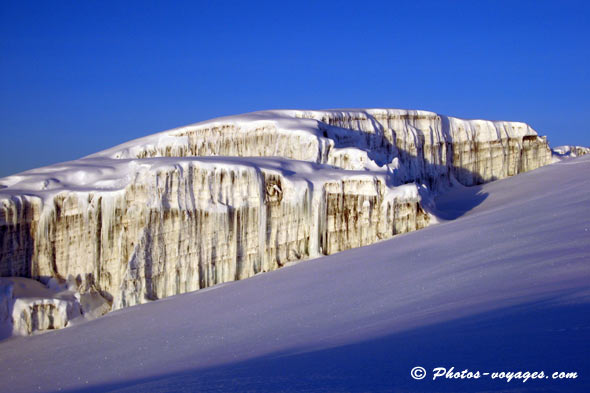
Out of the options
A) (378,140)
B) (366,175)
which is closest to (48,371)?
(366,175)

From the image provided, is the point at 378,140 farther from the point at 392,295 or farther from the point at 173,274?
the point at 392,295

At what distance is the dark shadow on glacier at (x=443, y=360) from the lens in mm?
5121

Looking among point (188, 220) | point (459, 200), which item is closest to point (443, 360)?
point (188, 220)

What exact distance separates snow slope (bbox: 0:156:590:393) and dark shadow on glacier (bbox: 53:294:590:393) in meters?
0.02

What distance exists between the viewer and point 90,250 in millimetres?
22078

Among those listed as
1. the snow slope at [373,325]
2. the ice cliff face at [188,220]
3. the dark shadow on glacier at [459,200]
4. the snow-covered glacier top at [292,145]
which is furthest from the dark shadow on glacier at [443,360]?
the dark shadow on glacier at [459,200]

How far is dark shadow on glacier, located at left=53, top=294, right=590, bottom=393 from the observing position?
16.8 ft

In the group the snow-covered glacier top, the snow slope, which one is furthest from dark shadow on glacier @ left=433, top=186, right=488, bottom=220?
the snow slope

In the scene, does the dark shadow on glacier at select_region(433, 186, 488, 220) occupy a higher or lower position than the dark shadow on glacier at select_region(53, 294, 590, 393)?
higher

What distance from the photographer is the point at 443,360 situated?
584 centimetres

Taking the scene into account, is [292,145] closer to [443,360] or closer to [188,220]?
[188,220]

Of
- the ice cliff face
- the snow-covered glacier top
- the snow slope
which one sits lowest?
the snow slope

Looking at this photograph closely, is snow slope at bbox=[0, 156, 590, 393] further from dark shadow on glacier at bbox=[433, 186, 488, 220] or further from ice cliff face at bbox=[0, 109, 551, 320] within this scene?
dark shadow on glacier at bbox=[433, 186, 488, 220]

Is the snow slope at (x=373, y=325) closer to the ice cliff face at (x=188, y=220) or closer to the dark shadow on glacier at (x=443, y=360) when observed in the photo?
the dark shadow on glacier at (x=443, y=360)
